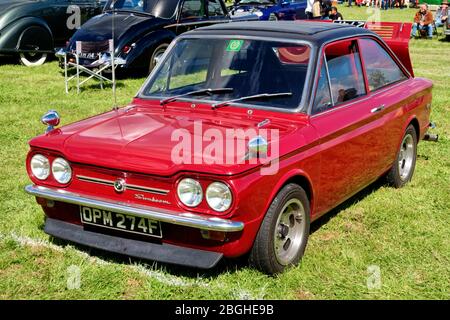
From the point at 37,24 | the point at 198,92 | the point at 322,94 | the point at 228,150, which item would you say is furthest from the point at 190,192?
the point at 37,24

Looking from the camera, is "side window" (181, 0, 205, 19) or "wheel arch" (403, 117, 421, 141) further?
"side window" (181, 0, 205, 19)

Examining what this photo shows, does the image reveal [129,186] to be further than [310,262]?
No

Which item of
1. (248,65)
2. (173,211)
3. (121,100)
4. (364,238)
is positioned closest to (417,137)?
(364,238)

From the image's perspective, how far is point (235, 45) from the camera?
4715mm

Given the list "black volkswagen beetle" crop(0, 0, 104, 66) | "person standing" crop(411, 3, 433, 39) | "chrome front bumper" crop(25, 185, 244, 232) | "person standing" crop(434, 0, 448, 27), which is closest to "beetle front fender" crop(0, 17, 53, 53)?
"black volkswagen beetle" crop(0, 0, 104, 66)

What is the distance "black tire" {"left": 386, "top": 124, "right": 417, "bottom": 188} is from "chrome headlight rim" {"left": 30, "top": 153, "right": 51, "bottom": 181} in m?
3.25

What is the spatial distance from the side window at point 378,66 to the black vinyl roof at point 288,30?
24 centimetres

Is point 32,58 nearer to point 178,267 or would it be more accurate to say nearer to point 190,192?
point 178,267

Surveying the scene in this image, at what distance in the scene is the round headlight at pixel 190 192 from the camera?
3471mm

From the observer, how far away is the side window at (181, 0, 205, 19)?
12.3 meters

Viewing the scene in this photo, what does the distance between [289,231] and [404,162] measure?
247 cm

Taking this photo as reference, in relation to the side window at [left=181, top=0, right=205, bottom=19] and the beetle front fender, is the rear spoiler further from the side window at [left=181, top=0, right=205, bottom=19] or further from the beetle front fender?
the beetle front fender

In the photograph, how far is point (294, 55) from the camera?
4.53 metres

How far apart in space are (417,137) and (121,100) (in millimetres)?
5236
